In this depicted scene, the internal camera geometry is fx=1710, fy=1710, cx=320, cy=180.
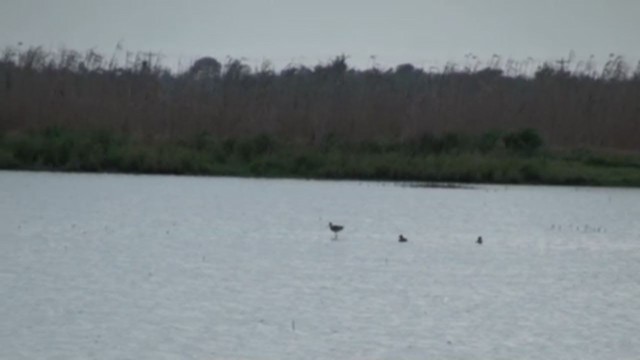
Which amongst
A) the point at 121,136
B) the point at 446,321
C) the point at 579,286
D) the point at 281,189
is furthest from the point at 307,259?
the point at 121,136

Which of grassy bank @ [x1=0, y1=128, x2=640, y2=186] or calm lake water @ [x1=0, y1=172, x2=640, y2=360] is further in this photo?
grassy bank @ [x1=0, y1=128, x2=640, y2=186]

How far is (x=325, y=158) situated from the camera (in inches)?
1678

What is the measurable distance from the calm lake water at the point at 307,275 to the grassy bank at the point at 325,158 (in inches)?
99.7

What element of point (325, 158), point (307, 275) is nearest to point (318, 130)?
point (325, 158)

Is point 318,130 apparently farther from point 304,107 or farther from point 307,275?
point 307,275

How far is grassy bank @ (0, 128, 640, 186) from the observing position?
136ft

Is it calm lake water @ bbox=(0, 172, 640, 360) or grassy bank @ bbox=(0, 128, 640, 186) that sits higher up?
grassy bank @ bbox=(0, 128, 640, 186)

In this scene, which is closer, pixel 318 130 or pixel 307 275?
pixel 307 275

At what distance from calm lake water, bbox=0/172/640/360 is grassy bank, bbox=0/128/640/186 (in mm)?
2533

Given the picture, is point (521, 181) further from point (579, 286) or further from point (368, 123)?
point (579, 286)

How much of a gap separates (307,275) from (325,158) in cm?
2078

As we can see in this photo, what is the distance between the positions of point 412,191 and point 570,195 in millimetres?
3700

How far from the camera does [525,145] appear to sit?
144 ft

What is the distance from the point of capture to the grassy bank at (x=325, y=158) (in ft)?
136
